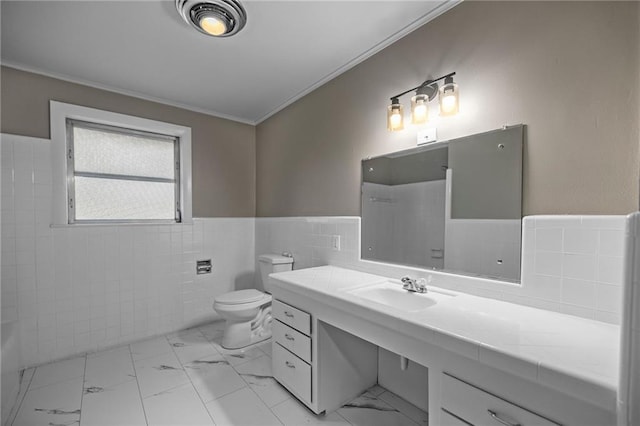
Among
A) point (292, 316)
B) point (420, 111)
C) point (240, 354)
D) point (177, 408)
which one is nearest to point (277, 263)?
point (240, 354)

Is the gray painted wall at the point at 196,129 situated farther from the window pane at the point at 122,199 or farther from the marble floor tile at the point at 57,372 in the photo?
the marble floor tile at the point at 57,372

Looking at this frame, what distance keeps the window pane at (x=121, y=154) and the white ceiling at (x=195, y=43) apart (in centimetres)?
44

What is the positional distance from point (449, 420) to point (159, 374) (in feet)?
6.79

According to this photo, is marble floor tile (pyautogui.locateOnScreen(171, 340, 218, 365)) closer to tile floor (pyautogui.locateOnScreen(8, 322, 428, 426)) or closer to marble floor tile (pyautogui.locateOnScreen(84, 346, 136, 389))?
tile floor (pyautogui.locateOnScreen(8, 322, 428, 426))

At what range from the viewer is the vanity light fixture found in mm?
1492

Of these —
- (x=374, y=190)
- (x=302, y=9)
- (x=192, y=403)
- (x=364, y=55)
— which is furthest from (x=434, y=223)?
(x=192, y=403)

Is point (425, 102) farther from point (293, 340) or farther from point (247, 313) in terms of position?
point (247, 313)

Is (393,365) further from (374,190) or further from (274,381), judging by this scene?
(374,190)

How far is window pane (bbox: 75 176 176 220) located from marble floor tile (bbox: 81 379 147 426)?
57.2 inches

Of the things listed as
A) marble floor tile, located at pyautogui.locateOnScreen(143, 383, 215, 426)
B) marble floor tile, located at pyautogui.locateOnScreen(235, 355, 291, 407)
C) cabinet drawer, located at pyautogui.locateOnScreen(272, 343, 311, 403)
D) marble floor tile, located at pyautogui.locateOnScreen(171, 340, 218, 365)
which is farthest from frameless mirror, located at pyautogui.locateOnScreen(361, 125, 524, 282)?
marble floor tile, located at pyautogui.locateOnScreen(171, 340, 218, 365)

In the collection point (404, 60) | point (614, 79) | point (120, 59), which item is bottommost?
point (614, 79)

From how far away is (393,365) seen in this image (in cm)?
187

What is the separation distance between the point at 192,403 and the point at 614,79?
2693 millimetres

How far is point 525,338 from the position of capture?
3.06 feet
